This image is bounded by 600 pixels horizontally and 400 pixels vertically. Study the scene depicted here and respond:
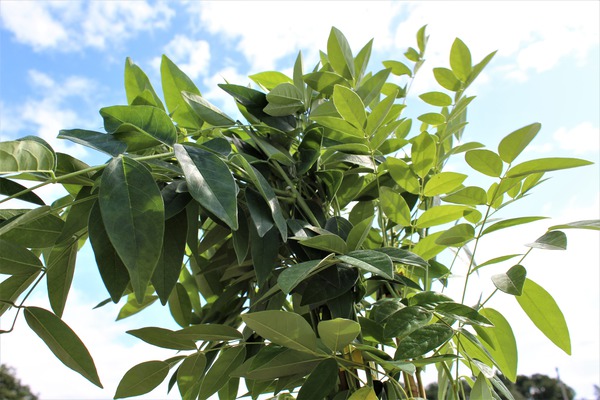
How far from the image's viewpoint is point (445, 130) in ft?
1.85

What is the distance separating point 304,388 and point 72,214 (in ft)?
0.75

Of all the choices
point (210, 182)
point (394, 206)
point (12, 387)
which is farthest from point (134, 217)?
point (12, 387)

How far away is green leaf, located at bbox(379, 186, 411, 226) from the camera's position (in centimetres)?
50

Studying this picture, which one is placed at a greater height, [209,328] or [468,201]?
[468,201]

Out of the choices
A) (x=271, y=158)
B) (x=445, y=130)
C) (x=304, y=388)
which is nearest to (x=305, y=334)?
(x=304, y=388)

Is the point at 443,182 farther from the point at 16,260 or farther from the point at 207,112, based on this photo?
the point at 16,260

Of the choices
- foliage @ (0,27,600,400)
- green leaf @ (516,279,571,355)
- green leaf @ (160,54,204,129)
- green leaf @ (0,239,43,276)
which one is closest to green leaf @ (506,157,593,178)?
foliage @ (0,27,600,400)

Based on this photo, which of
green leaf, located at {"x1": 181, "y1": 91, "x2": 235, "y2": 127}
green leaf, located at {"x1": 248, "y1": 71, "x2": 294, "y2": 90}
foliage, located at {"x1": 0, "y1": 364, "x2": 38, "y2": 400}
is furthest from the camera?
foliage, located at {"x1": 0, "y1": 364, "x2": 38, "y2": 400}

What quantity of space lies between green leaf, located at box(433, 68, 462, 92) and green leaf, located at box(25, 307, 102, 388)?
45cm

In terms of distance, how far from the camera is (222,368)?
1.60ft

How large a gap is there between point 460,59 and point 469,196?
0.18 m

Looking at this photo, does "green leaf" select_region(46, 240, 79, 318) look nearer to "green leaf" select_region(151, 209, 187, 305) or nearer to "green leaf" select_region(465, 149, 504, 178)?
"green leaf" select_region(151, 209, 187, 305)

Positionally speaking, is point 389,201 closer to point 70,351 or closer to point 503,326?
point 503,326

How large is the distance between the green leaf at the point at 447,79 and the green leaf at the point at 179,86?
27cm
